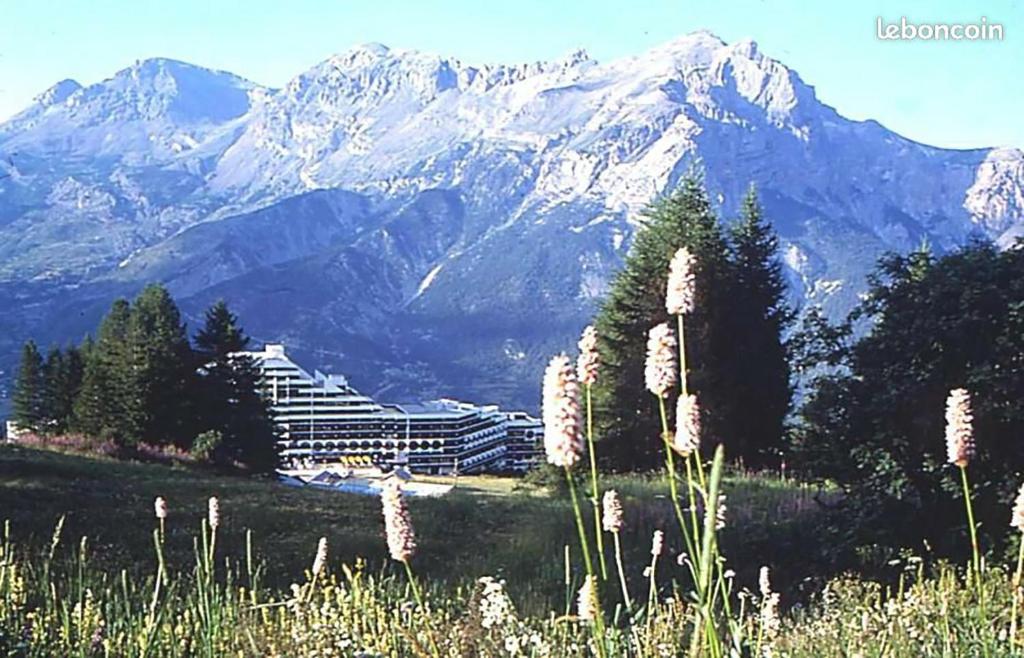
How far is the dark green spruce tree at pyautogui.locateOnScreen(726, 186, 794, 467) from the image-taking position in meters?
24.1

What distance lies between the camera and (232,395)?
32.2 m

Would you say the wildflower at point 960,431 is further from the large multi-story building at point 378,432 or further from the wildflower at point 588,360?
the large multi-story building at point 378,432

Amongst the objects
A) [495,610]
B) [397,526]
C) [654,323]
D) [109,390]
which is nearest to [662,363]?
[397,526]

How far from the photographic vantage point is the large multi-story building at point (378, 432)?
5569 centimetres

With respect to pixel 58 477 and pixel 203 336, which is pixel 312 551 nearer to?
pixel 58 477

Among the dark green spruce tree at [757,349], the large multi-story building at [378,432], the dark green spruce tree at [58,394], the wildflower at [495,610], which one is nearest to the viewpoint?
the wildflower at [495,610]

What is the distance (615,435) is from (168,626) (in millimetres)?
19576

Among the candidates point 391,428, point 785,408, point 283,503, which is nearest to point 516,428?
point 391,428

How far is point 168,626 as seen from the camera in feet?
13.3

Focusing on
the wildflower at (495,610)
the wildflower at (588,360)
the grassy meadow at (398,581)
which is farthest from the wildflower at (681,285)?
the wildflower at (495,610)

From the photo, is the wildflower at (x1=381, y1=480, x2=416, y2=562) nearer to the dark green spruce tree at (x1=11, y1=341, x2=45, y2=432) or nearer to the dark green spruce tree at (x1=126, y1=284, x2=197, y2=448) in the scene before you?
the dark green spruce tree at (x1=126, y1=284, x2=197, y2=448)

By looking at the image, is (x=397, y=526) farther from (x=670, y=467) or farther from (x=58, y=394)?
(x=58, y=394)

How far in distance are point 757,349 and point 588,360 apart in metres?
23.4

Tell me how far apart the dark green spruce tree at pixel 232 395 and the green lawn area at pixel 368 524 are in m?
13.7
